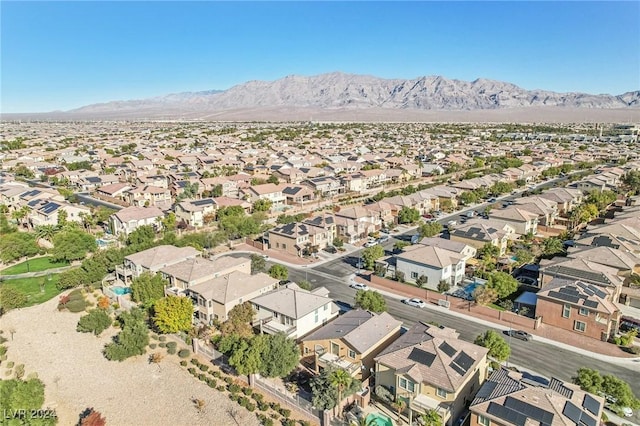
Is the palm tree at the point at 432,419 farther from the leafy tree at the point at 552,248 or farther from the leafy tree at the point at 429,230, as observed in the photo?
the leafy tree at the point at 429,230

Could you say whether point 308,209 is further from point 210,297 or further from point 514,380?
point 514,380

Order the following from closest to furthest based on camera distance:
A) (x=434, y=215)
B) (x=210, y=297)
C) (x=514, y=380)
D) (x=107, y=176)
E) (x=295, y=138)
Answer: (x=514, y=380) → (x=210, y=297) → (x=434, y=215) → (x=107, y=176) → (x=295, y=138)

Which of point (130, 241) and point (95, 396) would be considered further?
point (130, 241)

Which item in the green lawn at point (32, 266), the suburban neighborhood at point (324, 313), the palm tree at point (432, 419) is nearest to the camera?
the palm tree at point (432, 419)

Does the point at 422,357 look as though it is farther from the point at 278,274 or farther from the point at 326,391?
the point at 278,274

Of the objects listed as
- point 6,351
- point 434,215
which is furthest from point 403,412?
point 434,215

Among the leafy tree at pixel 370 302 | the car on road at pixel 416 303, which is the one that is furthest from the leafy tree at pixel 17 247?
the car on road at pixel 416 303
